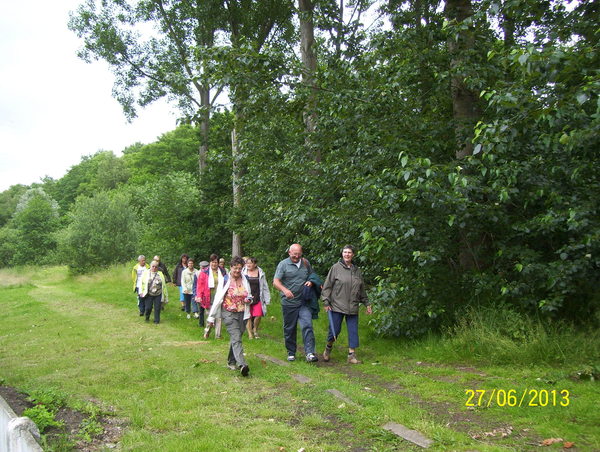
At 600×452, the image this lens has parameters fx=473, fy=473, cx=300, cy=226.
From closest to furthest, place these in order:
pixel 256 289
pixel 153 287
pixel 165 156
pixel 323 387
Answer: pixel 323 387, pixel 256 289, pixel 153 287, pixel 165 156

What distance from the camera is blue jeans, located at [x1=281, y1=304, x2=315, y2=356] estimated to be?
8.03m

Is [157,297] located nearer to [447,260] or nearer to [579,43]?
[447,260]

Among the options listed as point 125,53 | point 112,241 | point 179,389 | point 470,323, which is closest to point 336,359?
point 470,323

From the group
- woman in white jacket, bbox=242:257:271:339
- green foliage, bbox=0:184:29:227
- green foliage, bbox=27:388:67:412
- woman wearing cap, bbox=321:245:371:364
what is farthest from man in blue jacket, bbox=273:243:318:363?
green foliage, bbox=0:184:29:227

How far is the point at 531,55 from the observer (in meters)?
4.78

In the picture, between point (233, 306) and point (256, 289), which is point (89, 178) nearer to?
point (256, 289)

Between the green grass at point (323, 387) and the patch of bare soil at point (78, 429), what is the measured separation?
0.14 metres

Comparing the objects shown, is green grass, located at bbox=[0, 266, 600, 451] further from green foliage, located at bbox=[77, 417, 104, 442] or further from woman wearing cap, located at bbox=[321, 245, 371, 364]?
woman wearing cap, located at bbox=[321, 245, 371, 364]

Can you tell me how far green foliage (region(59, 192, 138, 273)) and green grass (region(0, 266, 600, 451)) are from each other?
2539cm

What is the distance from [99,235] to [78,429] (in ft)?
107

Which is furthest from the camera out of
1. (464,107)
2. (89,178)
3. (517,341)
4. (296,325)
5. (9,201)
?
(9,201)

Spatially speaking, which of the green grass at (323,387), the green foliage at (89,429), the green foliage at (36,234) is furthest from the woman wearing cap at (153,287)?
the green foliage at (36,234)

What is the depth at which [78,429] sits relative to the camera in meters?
4.94

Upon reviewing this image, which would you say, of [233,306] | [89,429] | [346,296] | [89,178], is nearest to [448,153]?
[346,296]
